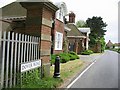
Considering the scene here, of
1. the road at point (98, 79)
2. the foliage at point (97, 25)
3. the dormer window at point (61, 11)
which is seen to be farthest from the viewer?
the foliage at point (97, 25)

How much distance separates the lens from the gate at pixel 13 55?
7.79 metres

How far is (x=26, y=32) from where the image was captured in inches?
445

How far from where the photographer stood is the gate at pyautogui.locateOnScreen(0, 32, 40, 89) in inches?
307

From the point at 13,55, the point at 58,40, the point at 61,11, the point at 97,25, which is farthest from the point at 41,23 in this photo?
the point at 97,25

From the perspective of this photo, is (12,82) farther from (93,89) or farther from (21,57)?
(93,89)

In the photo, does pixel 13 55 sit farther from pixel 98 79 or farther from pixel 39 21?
pixel 98 79

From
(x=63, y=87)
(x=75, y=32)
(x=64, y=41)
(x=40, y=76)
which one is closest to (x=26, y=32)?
(x=40, y=76)

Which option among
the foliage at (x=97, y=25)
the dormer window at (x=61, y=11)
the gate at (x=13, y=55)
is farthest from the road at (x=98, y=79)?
the foliage at (x=97, y=25)

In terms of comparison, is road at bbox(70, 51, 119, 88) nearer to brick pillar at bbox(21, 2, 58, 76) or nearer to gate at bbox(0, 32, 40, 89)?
brick pillar at bbox(21, 2, 58, 76)

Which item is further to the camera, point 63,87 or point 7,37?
point 63,87

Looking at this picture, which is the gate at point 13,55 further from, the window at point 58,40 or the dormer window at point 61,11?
the dormer window at point 61,11

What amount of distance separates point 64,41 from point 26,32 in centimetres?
1979

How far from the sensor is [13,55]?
877cm

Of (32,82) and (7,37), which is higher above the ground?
(7,37)
